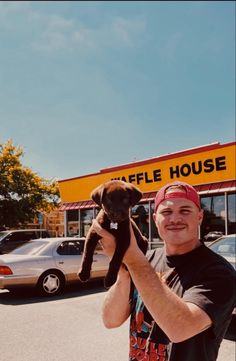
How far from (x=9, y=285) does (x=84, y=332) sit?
307 centimetres

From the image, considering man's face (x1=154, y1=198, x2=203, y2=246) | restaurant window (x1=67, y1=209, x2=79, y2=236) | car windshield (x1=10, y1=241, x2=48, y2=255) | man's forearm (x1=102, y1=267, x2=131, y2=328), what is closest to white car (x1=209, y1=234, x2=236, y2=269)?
car windshield (x1=10, y1=241, x2=48, y2=255)

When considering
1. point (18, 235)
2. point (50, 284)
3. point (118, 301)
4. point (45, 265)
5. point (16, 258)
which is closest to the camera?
point (118, 301)

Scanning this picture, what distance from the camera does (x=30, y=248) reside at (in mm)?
9328

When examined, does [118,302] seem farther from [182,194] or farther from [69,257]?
[69,257]

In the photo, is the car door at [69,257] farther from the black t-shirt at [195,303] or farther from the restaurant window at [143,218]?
the black t-shirt at [195,303]

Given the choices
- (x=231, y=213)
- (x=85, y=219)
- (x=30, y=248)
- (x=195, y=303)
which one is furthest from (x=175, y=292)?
(x=85, y=219)

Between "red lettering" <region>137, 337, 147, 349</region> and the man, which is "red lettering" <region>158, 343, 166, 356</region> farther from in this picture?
"red lettering" <region>137, 337, 147, 349</region>

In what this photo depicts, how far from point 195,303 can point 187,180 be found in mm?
13522

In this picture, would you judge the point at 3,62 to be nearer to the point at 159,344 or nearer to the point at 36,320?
the point at 159,344

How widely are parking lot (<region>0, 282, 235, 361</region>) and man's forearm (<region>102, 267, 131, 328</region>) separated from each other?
1.96 metres

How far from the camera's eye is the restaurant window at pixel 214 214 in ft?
→ 45.7

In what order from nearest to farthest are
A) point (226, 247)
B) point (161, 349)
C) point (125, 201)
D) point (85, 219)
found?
point (161, 349)
point (125, 201)
point (226, 247)
point (85, 219)

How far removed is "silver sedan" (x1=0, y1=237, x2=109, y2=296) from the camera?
323 inches

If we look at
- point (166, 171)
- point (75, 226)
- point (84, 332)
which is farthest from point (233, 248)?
point (75, 226)
